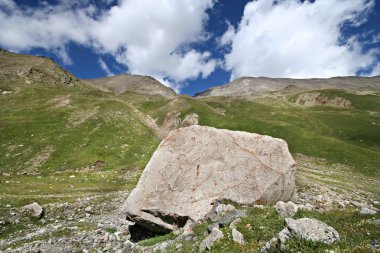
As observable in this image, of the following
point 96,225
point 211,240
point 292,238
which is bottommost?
point 96,225

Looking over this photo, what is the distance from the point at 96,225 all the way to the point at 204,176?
12.7 m

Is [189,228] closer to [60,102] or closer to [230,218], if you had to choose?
[230,218]

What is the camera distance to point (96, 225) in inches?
1179

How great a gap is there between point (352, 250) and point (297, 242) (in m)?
2.08

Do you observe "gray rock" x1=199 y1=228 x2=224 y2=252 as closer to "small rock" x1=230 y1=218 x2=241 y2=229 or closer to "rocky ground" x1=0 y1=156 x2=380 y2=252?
"rocky ground" x1=0 y1=156 x2=380 y2=252

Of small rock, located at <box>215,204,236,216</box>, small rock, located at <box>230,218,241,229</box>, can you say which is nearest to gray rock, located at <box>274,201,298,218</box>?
small rock, located at <box>230,218,241,229</box>

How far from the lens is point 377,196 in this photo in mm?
45094

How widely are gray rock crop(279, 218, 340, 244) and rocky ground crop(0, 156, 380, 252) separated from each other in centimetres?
150

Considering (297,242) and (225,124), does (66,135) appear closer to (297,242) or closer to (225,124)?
(225,124)

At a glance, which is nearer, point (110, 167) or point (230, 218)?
point (230, 218)

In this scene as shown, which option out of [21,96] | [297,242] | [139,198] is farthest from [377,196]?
[21,96]

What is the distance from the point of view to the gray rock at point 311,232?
12.3 meters

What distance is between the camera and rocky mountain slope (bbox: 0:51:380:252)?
691 inches

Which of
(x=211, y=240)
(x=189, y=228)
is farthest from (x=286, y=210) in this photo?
(x=189, y=228)
